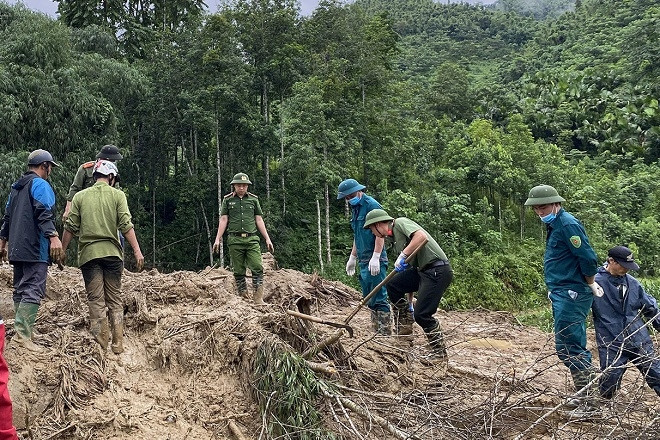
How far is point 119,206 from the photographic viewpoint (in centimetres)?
429

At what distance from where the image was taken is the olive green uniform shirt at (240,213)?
6.53 meters

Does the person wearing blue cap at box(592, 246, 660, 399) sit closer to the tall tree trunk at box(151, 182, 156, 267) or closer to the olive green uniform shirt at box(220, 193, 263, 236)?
the olive green uniform shirt at box(220, 193, 263, 236)

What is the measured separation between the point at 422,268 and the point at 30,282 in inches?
122

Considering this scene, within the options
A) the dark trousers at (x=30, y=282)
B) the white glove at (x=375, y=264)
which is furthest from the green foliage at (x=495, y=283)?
the dark trousers at (x=30, y=282)

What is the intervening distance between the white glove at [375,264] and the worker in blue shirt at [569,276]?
4.97 feet

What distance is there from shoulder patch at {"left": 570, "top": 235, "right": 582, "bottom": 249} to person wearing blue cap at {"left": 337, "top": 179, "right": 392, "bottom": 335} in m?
1.74

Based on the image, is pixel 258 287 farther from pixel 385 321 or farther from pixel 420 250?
pixel 420 250

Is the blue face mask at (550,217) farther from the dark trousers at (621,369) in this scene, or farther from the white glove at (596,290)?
the dark trousers at (621,369)

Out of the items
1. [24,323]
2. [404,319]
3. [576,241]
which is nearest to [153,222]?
[404,319]

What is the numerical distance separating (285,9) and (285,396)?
52.8ft

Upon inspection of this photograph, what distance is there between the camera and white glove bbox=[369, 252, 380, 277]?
5378 millimetres

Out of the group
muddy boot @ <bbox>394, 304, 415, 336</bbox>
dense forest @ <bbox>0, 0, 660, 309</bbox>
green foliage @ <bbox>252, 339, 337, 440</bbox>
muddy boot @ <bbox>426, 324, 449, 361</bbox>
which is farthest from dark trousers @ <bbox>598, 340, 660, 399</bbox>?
dense forest @ <bbox>0, 0, 660, 309</bbox>

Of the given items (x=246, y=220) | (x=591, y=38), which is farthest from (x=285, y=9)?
(x=591, y=38)

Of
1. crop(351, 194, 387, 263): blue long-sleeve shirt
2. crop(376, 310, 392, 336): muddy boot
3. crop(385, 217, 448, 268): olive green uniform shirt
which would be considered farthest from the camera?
crop(351, 194, 387, 263): blue long-sleeve shirt
